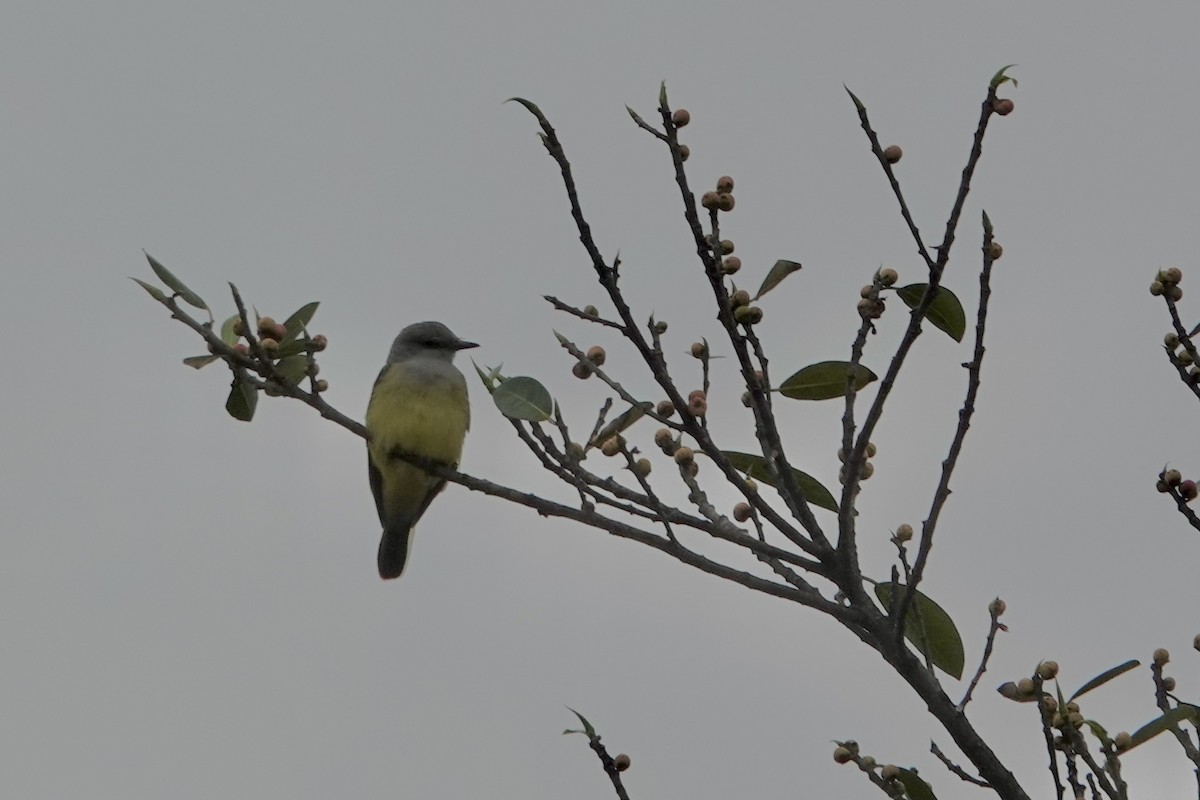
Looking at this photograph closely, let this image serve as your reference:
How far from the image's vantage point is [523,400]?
428 cm

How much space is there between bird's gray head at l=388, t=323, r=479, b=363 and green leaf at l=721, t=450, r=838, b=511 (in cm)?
467

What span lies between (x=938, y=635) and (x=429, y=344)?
5.28m

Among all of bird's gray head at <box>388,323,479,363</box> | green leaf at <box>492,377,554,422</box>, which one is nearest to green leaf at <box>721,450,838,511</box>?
green leaf at <box>492,377,554,422</box>

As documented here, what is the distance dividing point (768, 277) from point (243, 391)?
181cm

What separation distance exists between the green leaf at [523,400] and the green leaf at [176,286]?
1.03m

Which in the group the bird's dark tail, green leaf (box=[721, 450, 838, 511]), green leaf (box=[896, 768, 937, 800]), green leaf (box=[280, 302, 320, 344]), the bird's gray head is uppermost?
the bird's gray head

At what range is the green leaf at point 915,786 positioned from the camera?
4.07 metres

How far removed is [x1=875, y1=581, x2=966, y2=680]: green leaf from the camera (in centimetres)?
418

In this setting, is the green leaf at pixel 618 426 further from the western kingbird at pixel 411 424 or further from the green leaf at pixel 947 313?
the western kingbird at pixel 411 424

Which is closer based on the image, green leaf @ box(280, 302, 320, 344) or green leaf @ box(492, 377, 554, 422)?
green leaf @ box(492, 377, 554, 422)

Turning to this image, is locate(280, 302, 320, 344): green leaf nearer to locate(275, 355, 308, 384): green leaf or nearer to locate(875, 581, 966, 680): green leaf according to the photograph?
locate(275, 355, 308, 384): green leaf

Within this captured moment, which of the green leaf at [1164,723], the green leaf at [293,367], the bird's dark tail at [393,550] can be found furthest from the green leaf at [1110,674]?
the bird's dark tail at [393,550]

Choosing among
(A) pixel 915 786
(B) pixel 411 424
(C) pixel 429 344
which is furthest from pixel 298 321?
(C) pixel 429 344

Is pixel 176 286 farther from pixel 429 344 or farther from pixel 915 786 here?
pixel 429 344
